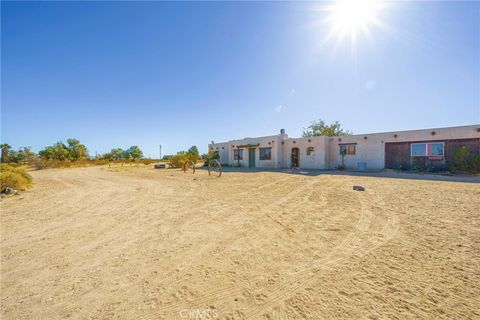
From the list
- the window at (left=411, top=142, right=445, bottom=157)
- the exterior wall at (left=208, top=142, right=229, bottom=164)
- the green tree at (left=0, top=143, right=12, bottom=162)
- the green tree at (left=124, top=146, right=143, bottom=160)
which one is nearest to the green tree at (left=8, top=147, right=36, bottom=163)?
the green tree at (left=0, top=143, right=12, bottom=162)

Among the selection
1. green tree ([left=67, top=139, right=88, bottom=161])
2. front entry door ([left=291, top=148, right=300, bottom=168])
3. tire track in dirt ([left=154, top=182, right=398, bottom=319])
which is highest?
green tree ([left=67, top=139, right=88, bottom=161])

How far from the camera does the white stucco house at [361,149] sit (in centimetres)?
1368

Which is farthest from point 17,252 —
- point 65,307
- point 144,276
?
point 144,276

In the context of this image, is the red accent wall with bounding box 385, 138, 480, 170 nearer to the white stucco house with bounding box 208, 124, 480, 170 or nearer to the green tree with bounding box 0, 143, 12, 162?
the white stucco house with bounding box 208, 124, 480, 170

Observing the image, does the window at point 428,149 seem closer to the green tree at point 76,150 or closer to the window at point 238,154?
the window at point 238,154

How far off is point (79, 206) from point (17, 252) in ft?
10.6

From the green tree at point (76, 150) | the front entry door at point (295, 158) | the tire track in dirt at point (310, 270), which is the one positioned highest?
the green tree at point (76, 150)

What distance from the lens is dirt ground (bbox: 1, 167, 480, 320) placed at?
78.3 inches

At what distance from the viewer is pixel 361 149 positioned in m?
17.3

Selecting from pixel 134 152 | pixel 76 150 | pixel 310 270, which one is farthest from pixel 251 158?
pixel 134 152

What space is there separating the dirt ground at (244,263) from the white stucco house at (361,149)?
11.7m

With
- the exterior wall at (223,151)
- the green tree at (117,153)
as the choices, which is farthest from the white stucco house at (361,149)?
the green tree at (117,153)

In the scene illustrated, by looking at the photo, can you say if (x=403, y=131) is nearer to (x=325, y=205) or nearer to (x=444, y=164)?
(x=444, y=164)

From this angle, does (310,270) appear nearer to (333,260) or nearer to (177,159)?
(333,260)
